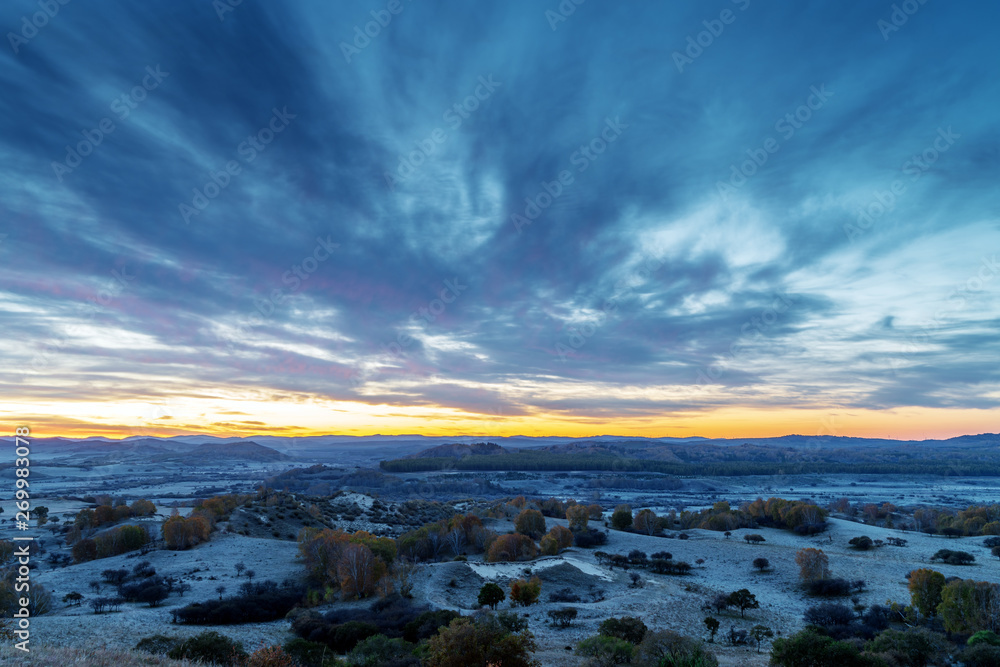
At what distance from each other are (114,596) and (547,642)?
126ft

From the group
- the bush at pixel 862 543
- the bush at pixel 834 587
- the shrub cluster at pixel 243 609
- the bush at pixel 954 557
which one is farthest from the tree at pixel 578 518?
the shrub cluster at pixel 243 609

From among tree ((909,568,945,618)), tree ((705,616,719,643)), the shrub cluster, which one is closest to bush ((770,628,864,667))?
tree ((705,616,719,643))

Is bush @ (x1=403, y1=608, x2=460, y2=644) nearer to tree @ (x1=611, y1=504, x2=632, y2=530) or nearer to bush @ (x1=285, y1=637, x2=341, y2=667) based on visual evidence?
bush @ (x1=285, y1=637, x2=341, y2=667)

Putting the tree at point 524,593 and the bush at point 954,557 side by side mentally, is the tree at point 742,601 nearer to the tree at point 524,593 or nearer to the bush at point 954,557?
the tree at point 524,593

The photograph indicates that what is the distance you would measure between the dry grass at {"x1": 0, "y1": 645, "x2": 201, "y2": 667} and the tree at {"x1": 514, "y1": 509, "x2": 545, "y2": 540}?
70.1 metres

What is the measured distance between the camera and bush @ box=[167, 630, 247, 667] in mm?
23547

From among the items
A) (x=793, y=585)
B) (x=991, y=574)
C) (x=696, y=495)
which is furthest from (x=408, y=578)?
(x=696, y=495)

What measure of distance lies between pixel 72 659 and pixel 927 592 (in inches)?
2200

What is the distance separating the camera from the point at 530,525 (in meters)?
83.7

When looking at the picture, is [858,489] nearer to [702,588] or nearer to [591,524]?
[591,524]

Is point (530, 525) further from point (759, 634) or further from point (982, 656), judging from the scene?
point (982, 656)

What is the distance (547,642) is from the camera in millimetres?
33125

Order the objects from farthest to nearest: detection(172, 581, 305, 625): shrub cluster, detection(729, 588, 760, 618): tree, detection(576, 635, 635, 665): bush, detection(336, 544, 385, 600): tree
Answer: detection(336, 544, 385, 600): tree
detection(729, 588, 760, 618): tree
detection(172, 581, 305, 625): shrub cluster
detection(576, 635, 635, 665): bush

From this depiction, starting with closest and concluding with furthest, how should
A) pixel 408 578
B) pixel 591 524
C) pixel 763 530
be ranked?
1. pixel 408 578
2. pixel 763 530
3. pixel 591 524
